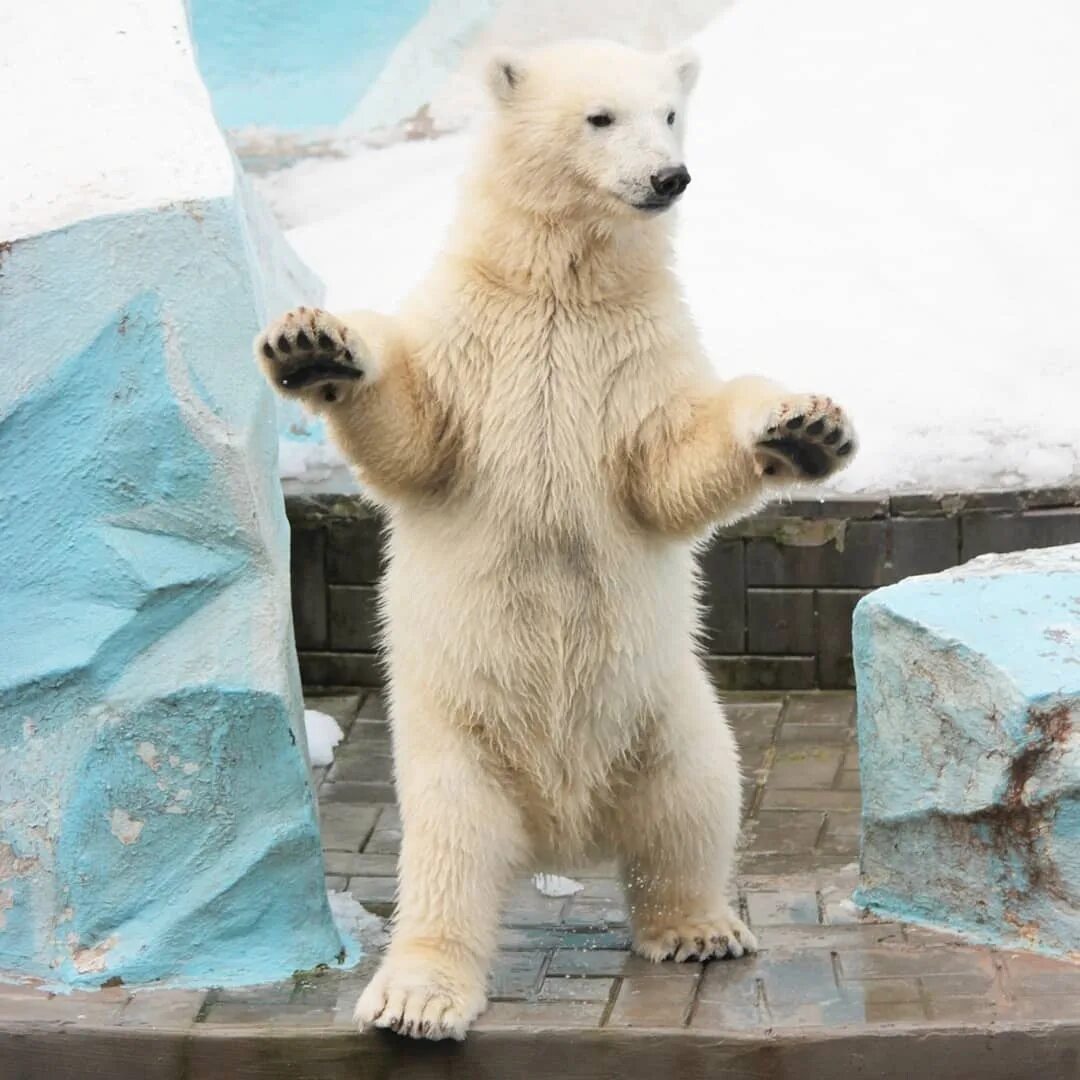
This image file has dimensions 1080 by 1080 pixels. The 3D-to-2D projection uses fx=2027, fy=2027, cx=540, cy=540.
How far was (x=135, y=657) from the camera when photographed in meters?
4.50

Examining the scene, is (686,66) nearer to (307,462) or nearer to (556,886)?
(556,886)

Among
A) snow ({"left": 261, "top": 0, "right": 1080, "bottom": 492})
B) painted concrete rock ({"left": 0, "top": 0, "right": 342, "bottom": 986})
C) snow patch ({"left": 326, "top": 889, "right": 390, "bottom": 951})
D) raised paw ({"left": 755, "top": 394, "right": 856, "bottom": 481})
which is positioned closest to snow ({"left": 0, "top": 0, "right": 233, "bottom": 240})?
painted concrete rock ({"left": 0, "top": 0, "right": 342, "bottom": 986})

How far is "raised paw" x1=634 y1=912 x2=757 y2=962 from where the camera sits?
444 centimetres

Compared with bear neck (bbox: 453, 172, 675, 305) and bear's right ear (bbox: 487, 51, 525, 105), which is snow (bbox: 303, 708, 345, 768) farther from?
bear's right ear (bbox: 487, 51, 525, 105)

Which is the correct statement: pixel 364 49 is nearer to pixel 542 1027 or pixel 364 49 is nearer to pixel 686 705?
pixel 686 705

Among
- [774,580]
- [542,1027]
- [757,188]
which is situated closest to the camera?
[542,1027]

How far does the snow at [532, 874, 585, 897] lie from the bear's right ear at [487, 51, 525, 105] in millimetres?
2038

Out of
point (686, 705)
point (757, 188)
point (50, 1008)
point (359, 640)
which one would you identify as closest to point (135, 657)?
point (50, 1008)

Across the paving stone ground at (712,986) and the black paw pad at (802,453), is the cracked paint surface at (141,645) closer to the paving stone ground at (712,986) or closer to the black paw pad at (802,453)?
the paving stone ground at (712,986)

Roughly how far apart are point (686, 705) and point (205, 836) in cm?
110

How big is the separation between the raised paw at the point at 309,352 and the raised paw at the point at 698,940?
57.1 inches

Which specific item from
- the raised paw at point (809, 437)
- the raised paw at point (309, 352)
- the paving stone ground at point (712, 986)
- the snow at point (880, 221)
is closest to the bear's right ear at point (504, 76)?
the raised paw at point (309, 352)

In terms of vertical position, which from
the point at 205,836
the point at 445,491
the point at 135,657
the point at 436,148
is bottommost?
the point at 205,836

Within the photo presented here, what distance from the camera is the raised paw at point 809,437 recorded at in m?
3.80
